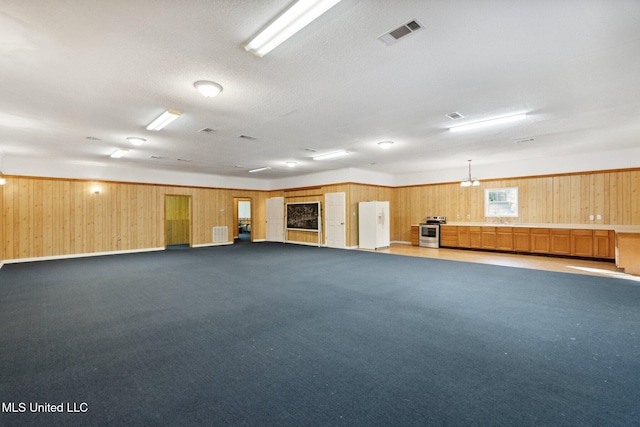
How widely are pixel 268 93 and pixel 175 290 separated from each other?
11.6 feet

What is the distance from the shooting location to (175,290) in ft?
15.7

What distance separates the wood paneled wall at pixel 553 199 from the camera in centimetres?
736

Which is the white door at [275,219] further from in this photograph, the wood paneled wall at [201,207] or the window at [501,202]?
the window at [501,202]

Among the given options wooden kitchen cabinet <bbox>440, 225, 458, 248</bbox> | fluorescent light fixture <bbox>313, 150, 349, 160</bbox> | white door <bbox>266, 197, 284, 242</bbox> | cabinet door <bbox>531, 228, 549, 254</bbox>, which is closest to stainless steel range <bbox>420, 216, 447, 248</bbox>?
wooden kitchen cabinet <bbox>440, 225, 458, 248</bbox>

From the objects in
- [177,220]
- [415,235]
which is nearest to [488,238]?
[415,235]

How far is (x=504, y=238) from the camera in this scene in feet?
28.8

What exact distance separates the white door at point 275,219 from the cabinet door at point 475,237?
24.4 ft

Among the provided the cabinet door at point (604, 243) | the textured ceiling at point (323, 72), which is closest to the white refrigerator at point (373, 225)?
the textured ceiling at point (323, 72)

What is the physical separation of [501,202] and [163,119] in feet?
32.4

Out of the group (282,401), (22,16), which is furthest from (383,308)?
(22,16)

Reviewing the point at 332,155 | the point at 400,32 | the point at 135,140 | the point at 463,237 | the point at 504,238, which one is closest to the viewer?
the point at 400,32

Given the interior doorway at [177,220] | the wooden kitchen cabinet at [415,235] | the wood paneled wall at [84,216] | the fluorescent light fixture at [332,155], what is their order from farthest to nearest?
the interior doorway at [177,220], the wooden kitchen cabinet at [415,235], the wood paneled wall at [84,216], the fluorescent light fixture at [332,155]

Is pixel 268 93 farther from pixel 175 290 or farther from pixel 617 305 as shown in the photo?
pixel 617 305

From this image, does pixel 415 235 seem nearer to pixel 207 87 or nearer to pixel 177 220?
pixel 207 87
